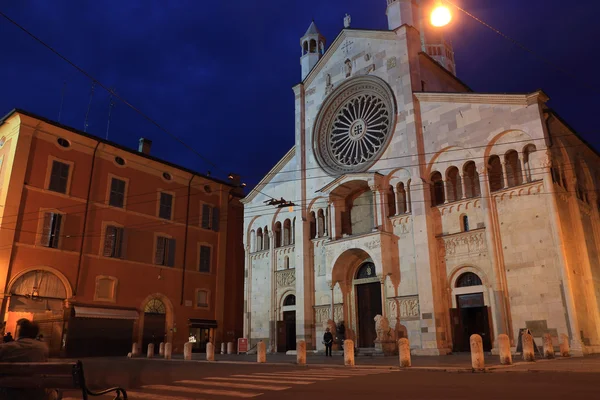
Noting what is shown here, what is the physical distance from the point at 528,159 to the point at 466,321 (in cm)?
741

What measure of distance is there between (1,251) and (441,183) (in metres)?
21.9

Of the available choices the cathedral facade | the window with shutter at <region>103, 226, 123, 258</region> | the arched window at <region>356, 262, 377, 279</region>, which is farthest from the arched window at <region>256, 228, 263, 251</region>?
the window with shutter at <region>103, 226, 123, 258</region>

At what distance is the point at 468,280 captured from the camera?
798 inches

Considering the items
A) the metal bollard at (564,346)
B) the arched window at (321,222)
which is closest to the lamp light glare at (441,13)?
the metal bollard at (564,346)

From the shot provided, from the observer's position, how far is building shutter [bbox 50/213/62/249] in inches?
997

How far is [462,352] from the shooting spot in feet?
65.3

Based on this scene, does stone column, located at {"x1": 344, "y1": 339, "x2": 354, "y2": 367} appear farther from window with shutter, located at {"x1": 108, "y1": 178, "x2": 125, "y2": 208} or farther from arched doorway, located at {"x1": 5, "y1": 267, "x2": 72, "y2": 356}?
window with shutter, located at {"x1": 108, "y1": 178, "x2": 125, "y2": 208}

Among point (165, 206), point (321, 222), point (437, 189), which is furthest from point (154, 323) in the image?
point (437, 189)

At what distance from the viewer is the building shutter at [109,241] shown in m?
27.8

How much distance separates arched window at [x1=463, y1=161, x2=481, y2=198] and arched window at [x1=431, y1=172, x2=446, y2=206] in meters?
1.29

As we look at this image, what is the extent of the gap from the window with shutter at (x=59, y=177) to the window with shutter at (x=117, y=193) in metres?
2.81

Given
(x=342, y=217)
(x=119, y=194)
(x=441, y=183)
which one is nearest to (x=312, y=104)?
(x=342, y=217)

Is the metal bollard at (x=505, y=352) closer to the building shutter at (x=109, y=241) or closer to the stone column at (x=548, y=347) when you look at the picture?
the stone column at (x=548, y=347)

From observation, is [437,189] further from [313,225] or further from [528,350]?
[528,350]
